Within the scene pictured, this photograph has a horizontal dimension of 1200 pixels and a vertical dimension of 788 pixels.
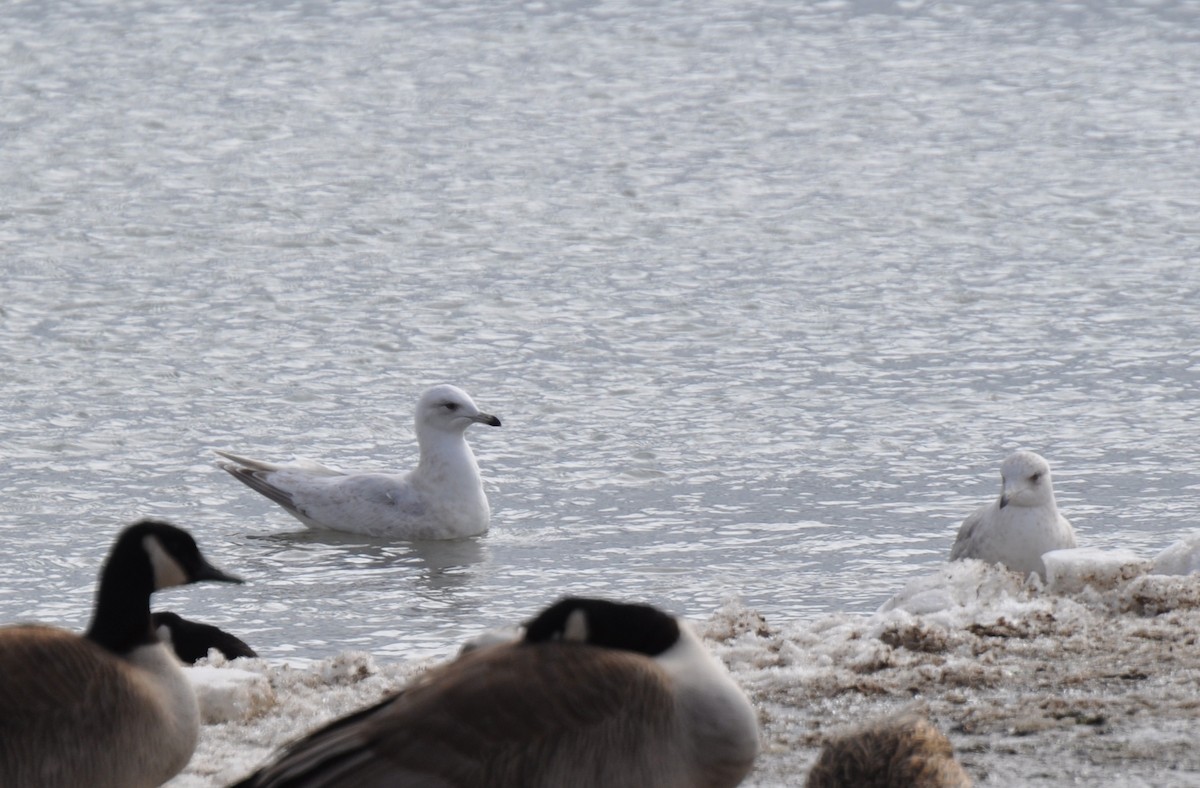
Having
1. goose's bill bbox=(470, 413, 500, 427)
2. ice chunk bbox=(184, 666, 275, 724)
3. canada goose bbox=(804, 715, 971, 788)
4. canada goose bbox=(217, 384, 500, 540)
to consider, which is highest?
canada goose bbox=(804, 715, 971, 788)

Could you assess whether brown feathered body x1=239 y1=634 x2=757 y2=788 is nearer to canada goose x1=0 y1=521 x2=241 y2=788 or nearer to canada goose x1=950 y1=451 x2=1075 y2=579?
canada goose x1=0 y1=521 x2=241 y2=788

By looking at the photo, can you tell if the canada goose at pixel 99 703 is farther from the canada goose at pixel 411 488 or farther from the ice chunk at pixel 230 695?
the canada goose at pixel 411 488

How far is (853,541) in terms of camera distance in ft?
33.1

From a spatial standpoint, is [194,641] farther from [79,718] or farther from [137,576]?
[79,718]

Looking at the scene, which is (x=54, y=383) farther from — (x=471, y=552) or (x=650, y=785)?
(x=650, y=785)

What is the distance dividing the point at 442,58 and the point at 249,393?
41.6 ft

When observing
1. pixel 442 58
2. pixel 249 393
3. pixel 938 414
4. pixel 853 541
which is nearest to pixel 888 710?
pixel 853 541

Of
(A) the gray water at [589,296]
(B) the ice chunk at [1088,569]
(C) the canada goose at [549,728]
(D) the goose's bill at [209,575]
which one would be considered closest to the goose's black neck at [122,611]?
(D) the goose's bill at [209,575]

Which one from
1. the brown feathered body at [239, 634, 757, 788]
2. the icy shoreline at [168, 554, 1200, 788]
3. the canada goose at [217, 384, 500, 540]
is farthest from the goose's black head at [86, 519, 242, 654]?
the canada goose at [217, 384, 500, 540]

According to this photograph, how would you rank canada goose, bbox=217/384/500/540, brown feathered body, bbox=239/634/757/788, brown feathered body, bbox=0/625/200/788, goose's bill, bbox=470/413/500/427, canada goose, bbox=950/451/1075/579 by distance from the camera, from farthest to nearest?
Answer: goose's bill, bbox=470/413/500/427 → canada goose, bbox=217/384/500/540 → canada goose, bbox=950/451/1075/579 → brown feathered body, bbox=0/625/200/788 → brown feathered body, bbox=239/634/757/788

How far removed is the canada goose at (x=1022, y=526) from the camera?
8.91 metres

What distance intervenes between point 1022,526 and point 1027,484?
0.72 feet

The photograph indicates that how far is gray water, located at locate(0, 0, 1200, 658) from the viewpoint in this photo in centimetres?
1036

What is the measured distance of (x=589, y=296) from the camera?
15.0 meters
